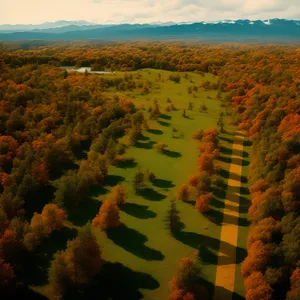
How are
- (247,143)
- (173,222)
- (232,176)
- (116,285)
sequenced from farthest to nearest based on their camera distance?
(247,143)
(232,176)
(173,222)
(116,285)

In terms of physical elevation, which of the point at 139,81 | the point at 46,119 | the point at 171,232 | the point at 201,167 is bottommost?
the point at 171,232

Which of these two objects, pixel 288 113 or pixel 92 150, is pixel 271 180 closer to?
pixel 288 113

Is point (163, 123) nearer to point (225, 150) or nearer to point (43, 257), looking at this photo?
point (225, 150)

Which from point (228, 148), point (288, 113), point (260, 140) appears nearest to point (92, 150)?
point (228, 148)

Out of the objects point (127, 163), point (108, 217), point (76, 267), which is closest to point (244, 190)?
point (127, 163)

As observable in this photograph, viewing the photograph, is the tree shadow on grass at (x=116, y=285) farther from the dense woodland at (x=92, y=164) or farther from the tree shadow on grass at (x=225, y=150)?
the tree shadow on grass at (x=225, y=150)
